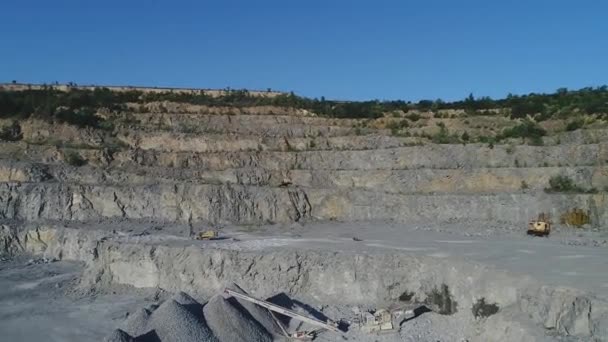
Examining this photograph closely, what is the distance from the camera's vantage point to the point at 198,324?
681 inches

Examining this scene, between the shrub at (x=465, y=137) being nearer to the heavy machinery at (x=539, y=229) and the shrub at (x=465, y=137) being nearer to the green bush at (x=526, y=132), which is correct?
the green bush at (x=526, y=132)

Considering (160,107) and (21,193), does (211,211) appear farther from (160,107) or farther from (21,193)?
(160,107)

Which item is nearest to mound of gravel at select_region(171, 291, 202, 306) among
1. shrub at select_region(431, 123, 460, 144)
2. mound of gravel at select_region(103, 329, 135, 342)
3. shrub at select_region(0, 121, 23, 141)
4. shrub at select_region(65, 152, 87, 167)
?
mound of gravel at select_region(103, 329, 135, 342)

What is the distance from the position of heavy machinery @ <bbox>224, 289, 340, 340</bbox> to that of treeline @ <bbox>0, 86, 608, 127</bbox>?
2877cm

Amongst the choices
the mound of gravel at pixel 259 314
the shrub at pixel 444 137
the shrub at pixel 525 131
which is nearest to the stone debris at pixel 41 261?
the mound of gravel at pixel 259 314

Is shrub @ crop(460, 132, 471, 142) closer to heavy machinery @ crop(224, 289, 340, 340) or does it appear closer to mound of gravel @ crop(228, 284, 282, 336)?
heavy machinery @ crop(224, 289, 340, 340)

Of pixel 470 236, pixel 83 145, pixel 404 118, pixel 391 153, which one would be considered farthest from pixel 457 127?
pixel 83 145

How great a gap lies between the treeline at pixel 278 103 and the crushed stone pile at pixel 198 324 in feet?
93.9

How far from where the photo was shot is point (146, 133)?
140ft

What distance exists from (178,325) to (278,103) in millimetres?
37279

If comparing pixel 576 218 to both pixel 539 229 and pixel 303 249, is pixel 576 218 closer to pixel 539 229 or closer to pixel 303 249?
pixel 539 229

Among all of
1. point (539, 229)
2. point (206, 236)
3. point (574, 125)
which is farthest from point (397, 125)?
point (206, 236)

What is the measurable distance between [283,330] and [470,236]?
1192cm

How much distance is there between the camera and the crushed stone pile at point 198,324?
16.9 metres
